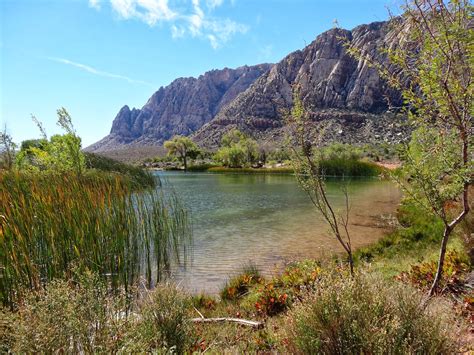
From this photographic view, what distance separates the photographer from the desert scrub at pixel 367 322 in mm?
Result: 2758

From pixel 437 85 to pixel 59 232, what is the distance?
708 cm

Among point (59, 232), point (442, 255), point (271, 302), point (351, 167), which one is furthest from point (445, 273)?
point (351, 167)

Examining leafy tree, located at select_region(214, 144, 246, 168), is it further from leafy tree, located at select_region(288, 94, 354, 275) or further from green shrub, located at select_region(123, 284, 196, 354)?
green shrub, located at select_region(123, 284, 196, 354)

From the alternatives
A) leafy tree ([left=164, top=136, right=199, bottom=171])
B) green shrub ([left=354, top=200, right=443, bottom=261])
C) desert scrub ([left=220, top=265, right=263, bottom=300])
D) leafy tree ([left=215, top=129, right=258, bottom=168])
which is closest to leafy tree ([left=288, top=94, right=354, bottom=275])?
desert scrub ([left=220, top=265, right=263, bottom=300])

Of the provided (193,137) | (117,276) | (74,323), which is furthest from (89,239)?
(193,137)

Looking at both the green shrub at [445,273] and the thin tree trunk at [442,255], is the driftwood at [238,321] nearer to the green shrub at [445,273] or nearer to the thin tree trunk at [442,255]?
the thin tree trunk at [442,255]

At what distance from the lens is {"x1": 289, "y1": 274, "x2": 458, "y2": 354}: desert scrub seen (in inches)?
109

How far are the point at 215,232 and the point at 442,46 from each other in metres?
13.3

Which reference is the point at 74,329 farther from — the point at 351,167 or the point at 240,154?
the point at 240,154

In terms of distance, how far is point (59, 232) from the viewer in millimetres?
6227

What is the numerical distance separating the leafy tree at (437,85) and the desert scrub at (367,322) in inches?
80.0

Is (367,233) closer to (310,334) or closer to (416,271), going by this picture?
(416,271)

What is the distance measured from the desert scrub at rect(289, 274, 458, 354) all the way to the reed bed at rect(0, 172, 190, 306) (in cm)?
360

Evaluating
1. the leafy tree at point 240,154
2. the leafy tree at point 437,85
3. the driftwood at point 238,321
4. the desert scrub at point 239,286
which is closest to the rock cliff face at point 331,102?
the leafy tree at point 240,154
